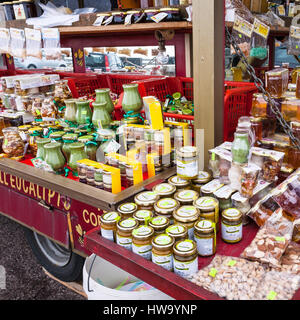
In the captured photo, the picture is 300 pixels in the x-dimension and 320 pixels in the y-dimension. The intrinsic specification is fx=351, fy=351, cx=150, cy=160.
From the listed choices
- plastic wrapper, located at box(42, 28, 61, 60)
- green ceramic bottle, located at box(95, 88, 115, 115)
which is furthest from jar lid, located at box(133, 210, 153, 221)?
plastic wrapper, located at box(42, 28, 61, 60)

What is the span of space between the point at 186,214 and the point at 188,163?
348 mm

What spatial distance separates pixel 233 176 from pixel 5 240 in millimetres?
2601

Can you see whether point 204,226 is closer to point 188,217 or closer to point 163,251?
point 188,217

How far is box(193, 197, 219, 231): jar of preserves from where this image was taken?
1.53 metres

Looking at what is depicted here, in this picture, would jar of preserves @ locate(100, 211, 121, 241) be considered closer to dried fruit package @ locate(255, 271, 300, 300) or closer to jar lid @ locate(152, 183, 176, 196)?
jar lid @ locate(152, 183, 176, 196)

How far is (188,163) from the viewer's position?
1.75 metres

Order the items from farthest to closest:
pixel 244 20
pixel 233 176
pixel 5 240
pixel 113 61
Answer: pixel 113 61 → pixel 5 240 → pixel 244 20 → pixel 233 176

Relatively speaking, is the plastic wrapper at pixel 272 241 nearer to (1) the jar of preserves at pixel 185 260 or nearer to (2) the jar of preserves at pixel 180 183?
(1) the jar of preserves at pixel 185 260

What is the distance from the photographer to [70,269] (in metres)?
2.58

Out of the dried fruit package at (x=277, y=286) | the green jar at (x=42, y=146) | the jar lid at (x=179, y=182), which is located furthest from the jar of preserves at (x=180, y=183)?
the green jar at (x=42, y=146)

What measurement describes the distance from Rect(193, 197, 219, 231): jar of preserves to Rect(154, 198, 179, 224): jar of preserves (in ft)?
0.31

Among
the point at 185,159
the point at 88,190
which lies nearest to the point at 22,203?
the point at 88,190
